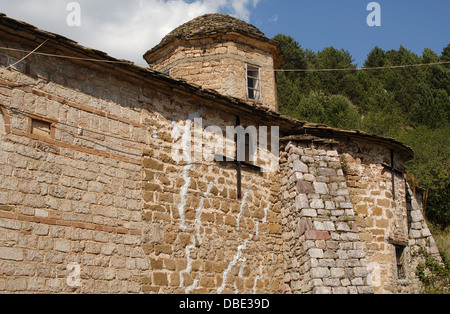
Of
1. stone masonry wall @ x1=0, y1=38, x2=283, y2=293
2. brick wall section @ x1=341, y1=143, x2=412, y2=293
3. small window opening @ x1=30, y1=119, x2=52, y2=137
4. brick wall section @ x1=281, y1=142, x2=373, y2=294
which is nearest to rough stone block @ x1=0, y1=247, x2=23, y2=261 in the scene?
stone masonry wall @ x1=0, y1=38, x2=283, y2=293

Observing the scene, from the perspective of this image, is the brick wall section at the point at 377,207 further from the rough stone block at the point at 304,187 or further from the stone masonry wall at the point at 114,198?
the stone masonry wall at the point at 114,198

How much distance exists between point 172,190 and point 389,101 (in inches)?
1057

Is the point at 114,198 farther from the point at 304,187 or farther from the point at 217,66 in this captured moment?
the point at 217,66

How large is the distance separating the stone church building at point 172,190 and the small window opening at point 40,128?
0.02m

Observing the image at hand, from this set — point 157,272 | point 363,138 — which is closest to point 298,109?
point 363,138

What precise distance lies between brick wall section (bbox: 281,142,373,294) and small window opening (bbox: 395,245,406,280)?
2420 millimetres

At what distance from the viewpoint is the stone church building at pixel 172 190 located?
8.13 metres

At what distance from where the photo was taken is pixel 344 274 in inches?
409

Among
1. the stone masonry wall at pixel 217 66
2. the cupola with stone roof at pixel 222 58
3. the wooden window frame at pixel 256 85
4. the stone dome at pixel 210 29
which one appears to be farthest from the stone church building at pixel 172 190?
the stone dome at pixel 210 29

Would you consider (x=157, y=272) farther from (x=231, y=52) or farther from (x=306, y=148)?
(x=231, y=52)

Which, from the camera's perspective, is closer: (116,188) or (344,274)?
(116,188)

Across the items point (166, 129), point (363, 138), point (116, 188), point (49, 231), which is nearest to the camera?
point (49, 231)

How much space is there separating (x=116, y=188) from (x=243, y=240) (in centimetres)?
300

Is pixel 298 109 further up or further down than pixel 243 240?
further up
